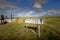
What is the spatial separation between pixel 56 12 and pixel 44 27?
0.51m

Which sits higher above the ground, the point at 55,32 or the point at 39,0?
the point at 39,0

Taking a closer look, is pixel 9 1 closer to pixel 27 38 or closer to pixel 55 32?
pixel 27 38

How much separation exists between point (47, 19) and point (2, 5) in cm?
132

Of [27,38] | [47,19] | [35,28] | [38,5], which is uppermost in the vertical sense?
[38,5]

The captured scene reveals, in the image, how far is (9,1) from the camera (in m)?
3.79

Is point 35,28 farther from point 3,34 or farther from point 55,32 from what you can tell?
point 3,34

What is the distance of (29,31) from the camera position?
376 cm

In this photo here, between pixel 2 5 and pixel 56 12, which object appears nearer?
pixel 56 12

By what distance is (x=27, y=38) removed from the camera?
3.68 meters

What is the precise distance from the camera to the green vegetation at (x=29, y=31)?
3564mm

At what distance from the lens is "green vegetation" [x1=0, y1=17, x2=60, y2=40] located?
3564mm

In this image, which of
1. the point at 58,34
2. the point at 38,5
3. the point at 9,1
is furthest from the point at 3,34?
the point at 58,34

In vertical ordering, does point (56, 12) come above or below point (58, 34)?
above

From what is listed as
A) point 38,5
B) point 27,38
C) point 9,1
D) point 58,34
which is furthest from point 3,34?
point 58,34
